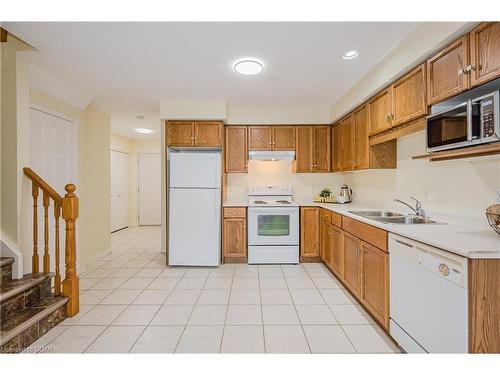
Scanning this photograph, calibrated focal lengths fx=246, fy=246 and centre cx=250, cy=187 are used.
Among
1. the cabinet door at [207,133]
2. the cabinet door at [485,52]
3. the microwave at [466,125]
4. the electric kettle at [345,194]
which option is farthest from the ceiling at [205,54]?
the electric kettle at [345,194]

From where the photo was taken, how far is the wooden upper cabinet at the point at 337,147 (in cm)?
377

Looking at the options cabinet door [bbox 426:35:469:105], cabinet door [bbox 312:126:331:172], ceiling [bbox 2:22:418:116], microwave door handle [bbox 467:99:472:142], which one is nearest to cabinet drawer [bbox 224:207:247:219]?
cabinet door [bbox 312:126:331:172]

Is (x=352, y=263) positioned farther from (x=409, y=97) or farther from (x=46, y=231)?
(x=46, y=231)

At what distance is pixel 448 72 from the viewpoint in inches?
68.2

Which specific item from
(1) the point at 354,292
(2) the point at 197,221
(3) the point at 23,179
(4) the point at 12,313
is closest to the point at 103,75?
(3) the point at 23,179

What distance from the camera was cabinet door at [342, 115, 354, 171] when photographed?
133 inches

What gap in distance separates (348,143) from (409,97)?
1.35 meters

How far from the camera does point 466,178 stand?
193cm

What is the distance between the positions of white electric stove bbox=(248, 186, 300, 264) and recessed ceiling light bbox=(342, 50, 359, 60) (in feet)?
6.68

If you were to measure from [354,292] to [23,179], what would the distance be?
11.4 feet

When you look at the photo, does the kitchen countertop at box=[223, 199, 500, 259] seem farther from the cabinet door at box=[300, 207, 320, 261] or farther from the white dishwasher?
the cabinet door at box=[300, 207, 320, 261]

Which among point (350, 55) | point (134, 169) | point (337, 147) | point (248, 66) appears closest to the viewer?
point (350, 55)

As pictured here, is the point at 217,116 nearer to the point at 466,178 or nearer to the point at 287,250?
the point at 287,250

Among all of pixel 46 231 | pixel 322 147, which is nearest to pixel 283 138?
pixel 322 147
